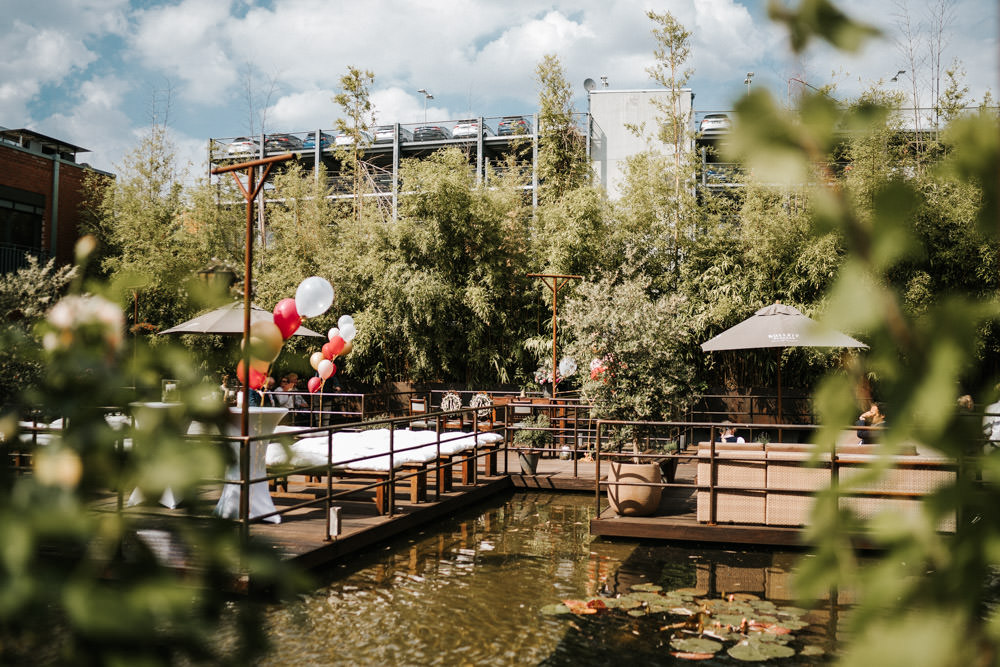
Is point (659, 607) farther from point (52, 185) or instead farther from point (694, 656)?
point (52, 185)

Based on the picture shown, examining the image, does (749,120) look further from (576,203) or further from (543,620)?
(576,203)

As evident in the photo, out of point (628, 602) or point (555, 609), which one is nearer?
point (555, 609)

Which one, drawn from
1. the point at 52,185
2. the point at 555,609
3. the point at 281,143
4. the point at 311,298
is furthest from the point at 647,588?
the point at 281,143

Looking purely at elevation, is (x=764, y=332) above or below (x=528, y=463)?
above

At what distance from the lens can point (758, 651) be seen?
138 inches

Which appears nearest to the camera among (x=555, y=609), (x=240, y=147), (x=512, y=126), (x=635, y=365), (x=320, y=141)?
(x=555, y=609)

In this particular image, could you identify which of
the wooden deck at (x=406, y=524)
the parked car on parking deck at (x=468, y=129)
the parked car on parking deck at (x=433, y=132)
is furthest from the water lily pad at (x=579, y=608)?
the parked car on parking deck at (x=433, y=132)

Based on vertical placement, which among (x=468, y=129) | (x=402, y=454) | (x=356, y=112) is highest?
(x=468, y=129)

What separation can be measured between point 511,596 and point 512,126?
19406 millimetres

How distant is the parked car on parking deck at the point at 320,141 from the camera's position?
80.7 ft

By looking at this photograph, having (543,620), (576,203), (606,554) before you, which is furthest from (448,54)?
(543,620)

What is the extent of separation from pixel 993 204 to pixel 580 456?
1010cm

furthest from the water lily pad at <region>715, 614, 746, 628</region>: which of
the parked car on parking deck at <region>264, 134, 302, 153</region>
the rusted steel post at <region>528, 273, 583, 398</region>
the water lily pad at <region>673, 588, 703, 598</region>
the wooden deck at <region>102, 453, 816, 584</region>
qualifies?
the parked car on parking deck at <region>264, 134, 302, 153</region>

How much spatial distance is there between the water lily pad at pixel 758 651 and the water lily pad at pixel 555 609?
96 cm
